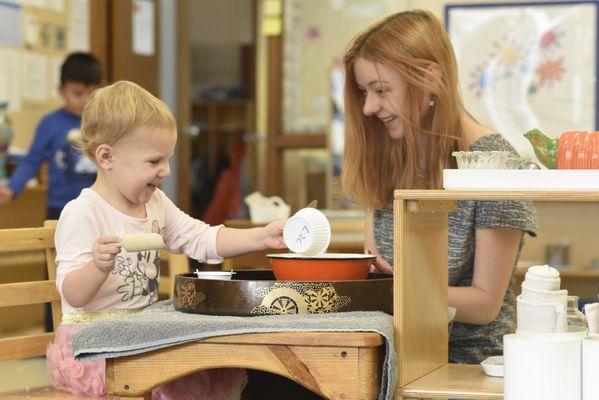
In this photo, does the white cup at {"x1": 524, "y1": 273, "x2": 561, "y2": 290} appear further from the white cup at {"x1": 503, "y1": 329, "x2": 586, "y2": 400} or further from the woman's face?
the woman's face

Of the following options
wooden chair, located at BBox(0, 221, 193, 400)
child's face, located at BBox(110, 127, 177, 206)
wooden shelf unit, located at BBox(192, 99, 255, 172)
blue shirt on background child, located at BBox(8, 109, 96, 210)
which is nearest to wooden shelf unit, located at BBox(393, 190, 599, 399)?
child's face, located at BBox(110, 127, 177, 206)

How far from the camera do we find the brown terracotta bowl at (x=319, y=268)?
1755 millimetres

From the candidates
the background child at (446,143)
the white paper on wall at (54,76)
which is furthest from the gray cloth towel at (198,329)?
the white paper on wall at (54,76)

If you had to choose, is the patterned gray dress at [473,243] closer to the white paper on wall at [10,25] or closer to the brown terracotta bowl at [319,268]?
the brown terracotta bowl at [319,268]

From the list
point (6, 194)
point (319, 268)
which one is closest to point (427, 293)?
point (319, 268)

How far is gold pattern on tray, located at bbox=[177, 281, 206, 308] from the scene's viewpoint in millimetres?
1719

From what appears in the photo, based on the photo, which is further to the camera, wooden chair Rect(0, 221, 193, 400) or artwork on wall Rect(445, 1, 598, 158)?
artwork on wall Rect(445, 1, 598, 158)

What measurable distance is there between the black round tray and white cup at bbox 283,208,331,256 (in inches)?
3.8

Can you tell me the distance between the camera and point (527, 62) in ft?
19.4

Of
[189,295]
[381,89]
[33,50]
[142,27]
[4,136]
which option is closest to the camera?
[189,295]

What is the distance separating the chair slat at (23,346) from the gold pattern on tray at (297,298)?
686 mm

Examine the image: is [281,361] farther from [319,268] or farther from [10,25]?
[10,25]

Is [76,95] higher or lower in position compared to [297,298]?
higher

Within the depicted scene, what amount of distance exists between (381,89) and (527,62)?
3.84 m
